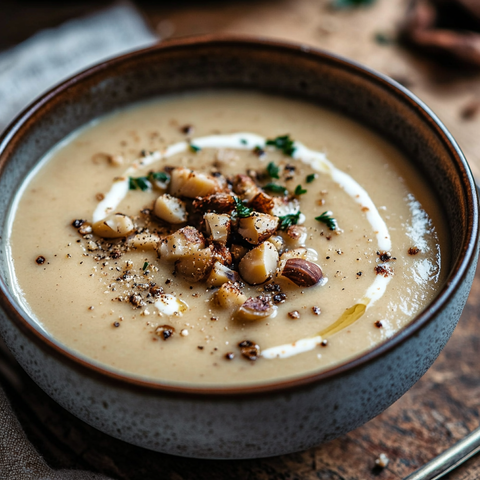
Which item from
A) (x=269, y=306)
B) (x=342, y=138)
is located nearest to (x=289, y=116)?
(x=342, y=138)

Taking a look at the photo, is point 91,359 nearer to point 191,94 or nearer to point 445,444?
point 445,444

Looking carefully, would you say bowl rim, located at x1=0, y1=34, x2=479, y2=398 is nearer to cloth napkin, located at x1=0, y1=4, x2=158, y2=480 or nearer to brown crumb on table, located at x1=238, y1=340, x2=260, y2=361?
brown crumb on table, located at x1=238, y1=340, x2=260, y2=361

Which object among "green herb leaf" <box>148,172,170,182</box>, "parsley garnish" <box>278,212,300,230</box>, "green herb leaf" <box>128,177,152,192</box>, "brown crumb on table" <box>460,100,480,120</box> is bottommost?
"green herb leaf" <box>128,177,152,192</box>

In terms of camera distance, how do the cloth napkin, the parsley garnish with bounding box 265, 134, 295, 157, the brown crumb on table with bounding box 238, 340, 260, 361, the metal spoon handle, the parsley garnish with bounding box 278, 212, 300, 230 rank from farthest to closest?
the cloth napkin
the parsley garnish with bounding box 265, 134, 295, 157
the parsley garnish with bounding box 278, 212, 300, 230
the metal spoon handle
the brown crumb on table with bounding box 238, 340, 260, 361

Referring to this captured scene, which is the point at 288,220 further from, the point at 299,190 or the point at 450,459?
the point at 450,459

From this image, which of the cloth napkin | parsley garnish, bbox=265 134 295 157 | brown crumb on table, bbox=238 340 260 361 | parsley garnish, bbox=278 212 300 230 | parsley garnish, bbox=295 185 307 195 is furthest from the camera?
the cloth napkin

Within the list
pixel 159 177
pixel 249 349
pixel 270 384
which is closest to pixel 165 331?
pixel 249 349

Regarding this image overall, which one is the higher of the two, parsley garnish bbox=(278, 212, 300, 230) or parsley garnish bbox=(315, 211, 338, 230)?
parsley garnish bbox=(315, 211, 338, 230)

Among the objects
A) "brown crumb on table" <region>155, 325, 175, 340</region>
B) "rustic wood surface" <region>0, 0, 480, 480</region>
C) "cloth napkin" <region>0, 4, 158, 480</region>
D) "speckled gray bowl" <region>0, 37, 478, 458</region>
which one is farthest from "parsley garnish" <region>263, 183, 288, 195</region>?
"cloth napkin" <region>0, 4, 158, 480</region>
